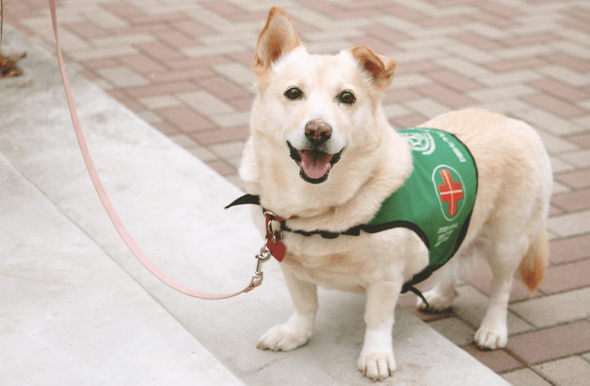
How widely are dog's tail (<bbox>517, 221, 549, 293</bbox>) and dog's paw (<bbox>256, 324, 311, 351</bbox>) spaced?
0.95 m

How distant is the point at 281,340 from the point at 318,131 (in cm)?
79

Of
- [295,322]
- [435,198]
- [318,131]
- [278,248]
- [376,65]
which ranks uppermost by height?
[376,65]

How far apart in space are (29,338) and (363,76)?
1.31m

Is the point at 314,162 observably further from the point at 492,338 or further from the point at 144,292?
the point at 492,338

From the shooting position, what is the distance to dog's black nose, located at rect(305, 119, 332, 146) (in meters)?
1.85

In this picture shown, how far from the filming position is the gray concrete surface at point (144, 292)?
2.00m

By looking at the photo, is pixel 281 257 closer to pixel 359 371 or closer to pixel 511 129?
pixel 359 371

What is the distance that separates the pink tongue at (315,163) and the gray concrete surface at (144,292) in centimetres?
62

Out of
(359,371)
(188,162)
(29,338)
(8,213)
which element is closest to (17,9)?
(188,162)

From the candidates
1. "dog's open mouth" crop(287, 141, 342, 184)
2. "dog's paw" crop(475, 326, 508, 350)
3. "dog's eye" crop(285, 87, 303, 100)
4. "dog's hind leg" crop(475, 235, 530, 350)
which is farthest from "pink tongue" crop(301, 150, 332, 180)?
"dog's paw" crop(475, 326, 508, 350)

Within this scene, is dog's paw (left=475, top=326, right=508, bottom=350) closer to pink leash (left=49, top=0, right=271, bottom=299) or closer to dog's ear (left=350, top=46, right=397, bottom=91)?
pink leash (left=49, top=0, right=271, bottom=299)

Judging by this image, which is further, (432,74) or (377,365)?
(432,74)

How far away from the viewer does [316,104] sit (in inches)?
76.9

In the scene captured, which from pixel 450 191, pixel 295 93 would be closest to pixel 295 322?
pixel 450 191
